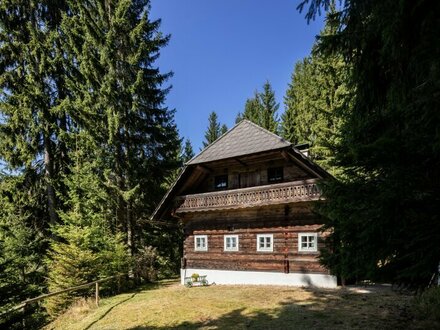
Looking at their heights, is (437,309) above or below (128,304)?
above

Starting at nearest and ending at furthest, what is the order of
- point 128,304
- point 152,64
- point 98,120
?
1. point 128,304
2. point 98,120
3. point 152,64

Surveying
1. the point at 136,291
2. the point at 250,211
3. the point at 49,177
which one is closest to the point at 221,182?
the point at 250,211

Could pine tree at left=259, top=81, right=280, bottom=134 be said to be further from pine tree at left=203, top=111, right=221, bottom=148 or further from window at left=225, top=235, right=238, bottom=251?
window at left=225, top=235, right=238, bottom=251

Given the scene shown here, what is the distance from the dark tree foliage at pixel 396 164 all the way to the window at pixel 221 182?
46.0 ft

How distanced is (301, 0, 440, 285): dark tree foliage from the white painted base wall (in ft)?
36.7

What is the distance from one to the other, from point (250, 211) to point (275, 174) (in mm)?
2430

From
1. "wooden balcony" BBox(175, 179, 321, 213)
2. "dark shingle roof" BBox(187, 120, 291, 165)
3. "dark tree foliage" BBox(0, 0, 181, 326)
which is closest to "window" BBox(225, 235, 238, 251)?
"wooden balcony" BBox(175, 179, 321, 213)

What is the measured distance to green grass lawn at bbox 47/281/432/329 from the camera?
9320 millimetres

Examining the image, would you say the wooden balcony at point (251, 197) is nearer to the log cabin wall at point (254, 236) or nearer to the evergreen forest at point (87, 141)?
the log cabin wall at point (254, 236)

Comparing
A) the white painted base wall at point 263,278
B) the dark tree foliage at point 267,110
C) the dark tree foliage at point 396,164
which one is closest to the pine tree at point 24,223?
the white painted base wall at point 263,278

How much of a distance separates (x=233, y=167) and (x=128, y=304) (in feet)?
28.9

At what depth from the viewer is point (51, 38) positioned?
869 inches

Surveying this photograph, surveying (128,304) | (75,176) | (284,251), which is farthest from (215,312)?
(75,176)

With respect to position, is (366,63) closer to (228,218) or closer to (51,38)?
(228,218)
